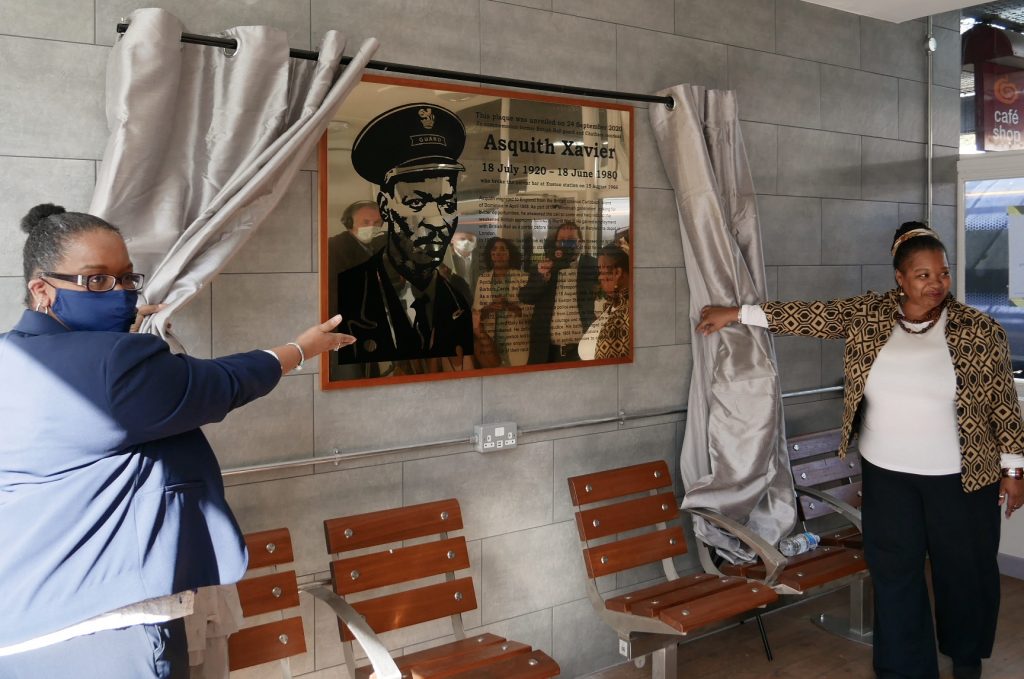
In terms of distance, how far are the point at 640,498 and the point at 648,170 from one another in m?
1.39

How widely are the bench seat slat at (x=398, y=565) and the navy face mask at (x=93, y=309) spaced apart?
4.25ft

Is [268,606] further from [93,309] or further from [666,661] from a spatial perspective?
[666,661]

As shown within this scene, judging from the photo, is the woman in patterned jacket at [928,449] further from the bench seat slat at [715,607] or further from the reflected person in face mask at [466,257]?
the reflected person in face mask at [466,257]

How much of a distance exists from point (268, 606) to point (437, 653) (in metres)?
0.55

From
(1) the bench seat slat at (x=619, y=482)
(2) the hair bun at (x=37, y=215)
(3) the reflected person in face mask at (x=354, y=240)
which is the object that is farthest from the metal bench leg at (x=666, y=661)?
(2) the hair bun at (x=37, y=215)

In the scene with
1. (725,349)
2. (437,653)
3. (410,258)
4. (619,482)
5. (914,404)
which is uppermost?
(410,258)

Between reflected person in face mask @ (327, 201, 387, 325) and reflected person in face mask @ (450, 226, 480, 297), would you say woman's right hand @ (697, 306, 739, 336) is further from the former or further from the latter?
reflected person in face mask @ (327, 201, 387, 325)

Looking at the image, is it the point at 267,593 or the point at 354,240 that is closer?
the point at 267,593

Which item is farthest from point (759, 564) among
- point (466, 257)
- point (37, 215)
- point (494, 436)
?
point (37, 215)

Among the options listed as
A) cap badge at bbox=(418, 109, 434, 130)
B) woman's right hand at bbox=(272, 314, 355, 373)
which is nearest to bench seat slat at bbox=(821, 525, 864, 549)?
cap badge at bbox=(418, 109, 434, 130)

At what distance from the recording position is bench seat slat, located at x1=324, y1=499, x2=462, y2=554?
289 centimetres

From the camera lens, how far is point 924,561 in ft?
11.0

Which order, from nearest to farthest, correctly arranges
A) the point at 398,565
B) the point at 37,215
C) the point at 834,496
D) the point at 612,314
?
the point at 37,215 → the point at 398,565 → the point at 612,314 → the point at 834,496

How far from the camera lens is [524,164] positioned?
3.43 meters
